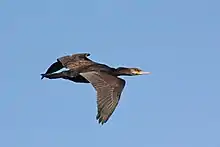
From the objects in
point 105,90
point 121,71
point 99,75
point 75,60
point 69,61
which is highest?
point 75,60

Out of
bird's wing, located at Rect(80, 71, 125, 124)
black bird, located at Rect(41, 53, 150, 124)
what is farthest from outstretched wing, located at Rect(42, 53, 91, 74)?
bird's wing, located at Rect(80, 71, 125, 124)

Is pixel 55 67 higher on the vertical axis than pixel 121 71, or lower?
higher

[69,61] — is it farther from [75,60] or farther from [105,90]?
[105,90]

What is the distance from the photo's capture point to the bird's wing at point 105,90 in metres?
28.5

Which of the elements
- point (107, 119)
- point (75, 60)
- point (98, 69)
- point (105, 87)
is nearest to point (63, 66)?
point (75, 60)

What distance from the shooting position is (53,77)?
33.8 metres

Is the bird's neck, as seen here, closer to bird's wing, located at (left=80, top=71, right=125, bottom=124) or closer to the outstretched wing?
bird's wing, located at (left=80, top=71, right=125, bottom=124)

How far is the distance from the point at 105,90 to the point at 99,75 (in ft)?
5.98

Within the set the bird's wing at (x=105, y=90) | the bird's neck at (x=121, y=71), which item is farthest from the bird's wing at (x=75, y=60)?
the bird's wing at (x=105, y=90)

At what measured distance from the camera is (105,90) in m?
30.2

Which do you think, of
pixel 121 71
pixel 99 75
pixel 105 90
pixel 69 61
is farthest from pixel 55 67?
pixel 105 90

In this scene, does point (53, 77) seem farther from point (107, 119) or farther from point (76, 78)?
point (107, 119)

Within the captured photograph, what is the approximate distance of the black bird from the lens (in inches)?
1142

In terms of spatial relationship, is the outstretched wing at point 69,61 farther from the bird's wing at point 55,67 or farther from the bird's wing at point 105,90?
the bird's wing at point 105,90
